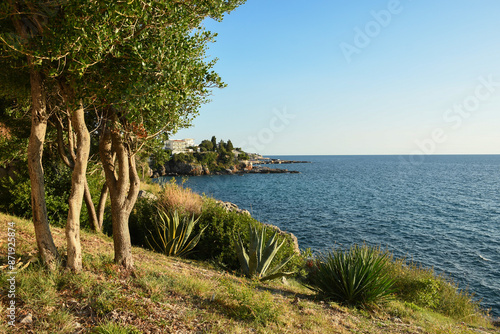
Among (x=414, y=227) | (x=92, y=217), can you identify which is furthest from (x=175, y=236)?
(x=414, y=227)

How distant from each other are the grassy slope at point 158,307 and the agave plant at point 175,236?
2.33 metres

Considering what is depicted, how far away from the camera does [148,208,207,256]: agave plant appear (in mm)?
9149

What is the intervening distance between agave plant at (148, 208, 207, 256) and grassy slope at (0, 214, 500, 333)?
233cm

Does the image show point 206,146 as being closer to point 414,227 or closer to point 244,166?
point 244,166

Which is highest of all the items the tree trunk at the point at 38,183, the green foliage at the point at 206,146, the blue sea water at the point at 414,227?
the green foliage at the point at 206,146

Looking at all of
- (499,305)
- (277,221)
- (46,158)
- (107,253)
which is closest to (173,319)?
(107,253)

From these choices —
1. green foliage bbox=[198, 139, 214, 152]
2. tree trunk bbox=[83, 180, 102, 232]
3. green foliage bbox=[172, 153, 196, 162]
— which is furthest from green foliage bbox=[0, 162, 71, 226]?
green foliage bbox=[198, 139, 214, 152]

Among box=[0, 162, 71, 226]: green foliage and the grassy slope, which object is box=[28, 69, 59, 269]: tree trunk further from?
box=[0, 162, 71, 226]: green foliage

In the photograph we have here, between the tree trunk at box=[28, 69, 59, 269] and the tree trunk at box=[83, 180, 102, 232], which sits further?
the tree trunk at box=[83, 180, 102, 232]

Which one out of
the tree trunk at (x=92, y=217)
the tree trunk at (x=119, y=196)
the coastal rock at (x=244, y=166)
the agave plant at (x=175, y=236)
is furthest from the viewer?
the coastal rock at (x=244, y=166)

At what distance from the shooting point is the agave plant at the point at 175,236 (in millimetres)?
9149

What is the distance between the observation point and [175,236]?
9.33m

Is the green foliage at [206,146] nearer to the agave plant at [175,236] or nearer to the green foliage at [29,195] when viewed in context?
the green foliage at [29,195]

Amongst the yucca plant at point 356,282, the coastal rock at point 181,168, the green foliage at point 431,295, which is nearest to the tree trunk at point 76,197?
the yucca plant at point 356,282
